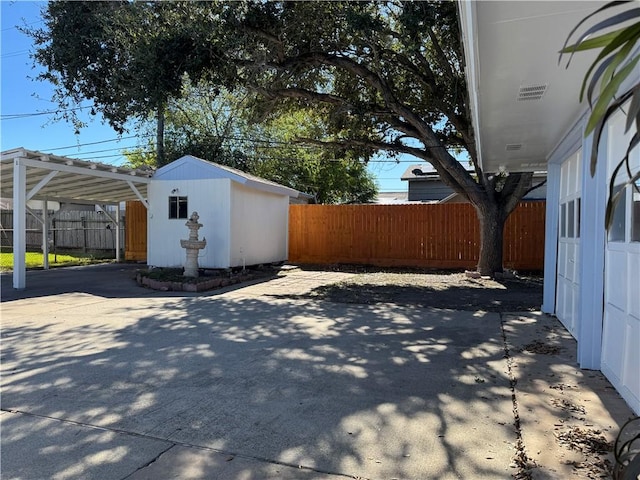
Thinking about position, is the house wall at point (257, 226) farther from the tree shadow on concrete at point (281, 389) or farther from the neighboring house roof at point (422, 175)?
the neighboring house roof at point (422, 175)

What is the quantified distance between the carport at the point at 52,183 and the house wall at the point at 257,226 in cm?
283

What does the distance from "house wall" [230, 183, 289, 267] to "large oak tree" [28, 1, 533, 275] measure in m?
2.45

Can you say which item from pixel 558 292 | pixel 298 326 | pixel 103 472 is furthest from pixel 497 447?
pixel 558 292

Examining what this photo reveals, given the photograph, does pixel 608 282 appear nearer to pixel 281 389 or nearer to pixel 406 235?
pixel 281 389

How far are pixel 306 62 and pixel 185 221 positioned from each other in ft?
17.5

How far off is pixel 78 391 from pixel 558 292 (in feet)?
21.7

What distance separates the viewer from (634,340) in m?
3.57

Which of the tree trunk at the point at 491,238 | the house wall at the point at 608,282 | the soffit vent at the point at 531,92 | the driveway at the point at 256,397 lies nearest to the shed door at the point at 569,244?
the driveway at the point at 256,397

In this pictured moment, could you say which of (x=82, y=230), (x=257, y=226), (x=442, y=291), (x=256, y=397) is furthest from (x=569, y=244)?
(x=82, y=230)

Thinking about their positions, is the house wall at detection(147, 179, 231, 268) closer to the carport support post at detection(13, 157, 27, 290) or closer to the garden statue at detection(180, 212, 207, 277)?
the garden statue at detection(180, 212, 207, 277)

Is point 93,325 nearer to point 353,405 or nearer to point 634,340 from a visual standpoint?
point 353,405

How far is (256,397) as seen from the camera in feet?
12.6

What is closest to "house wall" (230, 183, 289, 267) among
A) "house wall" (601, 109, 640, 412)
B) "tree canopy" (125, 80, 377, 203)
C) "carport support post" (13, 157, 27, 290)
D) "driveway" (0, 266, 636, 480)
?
"tree canopy" (125, 80, 377, 203)

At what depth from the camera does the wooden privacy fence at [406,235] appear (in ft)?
44.6
